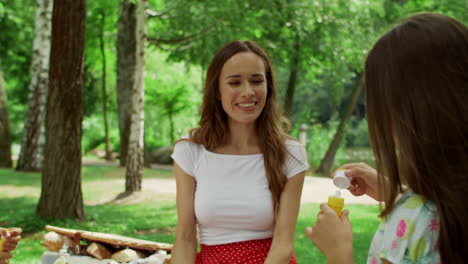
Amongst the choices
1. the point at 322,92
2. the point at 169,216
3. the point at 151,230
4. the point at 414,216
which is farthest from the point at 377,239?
the point at 322,92

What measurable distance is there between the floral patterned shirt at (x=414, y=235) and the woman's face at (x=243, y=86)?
4.93 feet

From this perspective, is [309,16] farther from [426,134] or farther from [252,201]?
[426,134]

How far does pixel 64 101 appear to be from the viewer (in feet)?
19.8

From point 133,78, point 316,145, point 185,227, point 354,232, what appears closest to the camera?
point 185,227

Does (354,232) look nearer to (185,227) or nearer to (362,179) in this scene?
(185,227)

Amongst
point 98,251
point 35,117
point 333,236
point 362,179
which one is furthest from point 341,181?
point 35,117

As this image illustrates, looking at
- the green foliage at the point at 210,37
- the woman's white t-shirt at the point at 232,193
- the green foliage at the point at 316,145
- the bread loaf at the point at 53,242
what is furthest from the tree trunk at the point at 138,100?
the green foliage at the point at 316,145

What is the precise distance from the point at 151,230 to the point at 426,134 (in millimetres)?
5724

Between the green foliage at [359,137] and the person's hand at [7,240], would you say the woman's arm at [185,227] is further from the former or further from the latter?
the green foliage at [359,137]

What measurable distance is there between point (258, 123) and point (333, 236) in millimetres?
1421

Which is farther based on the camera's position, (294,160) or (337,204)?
(294,160)

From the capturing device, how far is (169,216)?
25.4 feet

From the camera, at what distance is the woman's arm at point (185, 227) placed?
2742mm

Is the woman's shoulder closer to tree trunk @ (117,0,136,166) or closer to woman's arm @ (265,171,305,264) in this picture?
woman's arm @ (265,171,305,264)
